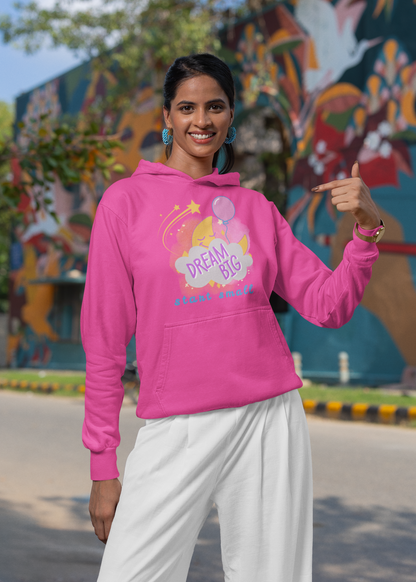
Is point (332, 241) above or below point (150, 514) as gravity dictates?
above

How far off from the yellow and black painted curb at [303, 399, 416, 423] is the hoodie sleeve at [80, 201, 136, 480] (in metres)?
7.92

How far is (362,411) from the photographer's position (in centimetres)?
956

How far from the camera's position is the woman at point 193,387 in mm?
1652

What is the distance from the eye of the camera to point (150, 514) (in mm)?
1625

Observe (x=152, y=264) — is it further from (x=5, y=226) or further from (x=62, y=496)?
(x=5, y=226)

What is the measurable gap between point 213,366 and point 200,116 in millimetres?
649

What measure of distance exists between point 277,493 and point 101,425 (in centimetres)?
44

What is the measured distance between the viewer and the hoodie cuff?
66.9 inches

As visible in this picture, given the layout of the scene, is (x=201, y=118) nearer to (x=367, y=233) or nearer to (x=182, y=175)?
(x=182, y=175)

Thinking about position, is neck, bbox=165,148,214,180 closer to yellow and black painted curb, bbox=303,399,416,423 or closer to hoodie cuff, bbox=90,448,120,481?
hoodie cuff, bbox=90,448,120,481

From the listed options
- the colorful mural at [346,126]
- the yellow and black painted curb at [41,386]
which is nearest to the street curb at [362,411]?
the colorful mural at [346,126]

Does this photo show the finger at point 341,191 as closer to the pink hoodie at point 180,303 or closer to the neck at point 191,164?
the pink hoodie at point 180,303

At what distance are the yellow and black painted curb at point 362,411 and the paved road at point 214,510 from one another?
1.45 ft

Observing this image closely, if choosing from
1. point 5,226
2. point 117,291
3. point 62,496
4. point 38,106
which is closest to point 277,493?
point 117,291
